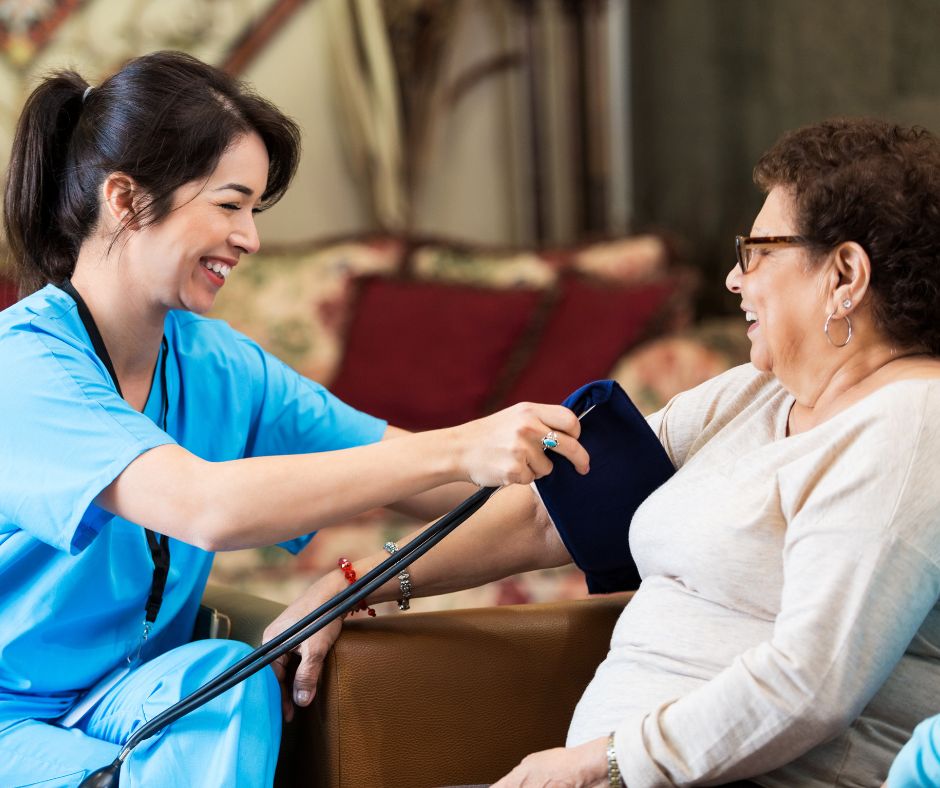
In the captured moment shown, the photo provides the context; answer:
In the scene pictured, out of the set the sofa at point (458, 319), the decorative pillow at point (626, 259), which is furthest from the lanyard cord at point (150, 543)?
the decorative pillow at point (626, 259)

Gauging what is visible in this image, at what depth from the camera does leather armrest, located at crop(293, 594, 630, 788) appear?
1.50 metres

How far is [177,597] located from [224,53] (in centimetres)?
301

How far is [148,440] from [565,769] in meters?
0.59

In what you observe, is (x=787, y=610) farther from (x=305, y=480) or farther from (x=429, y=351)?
(x=429, y=351)

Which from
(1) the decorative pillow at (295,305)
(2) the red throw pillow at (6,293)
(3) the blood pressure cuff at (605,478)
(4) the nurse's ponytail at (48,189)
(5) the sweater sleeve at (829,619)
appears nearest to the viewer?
(5) the sweater sleeve at (829,619)

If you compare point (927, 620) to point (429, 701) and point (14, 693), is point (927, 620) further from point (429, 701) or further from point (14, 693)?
point (14, 693)

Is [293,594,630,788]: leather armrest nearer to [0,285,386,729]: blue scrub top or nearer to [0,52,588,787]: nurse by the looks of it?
[0,52,588,787]: nurse

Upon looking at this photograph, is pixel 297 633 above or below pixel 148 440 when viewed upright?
below

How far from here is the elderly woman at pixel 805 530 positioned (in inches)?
46.1

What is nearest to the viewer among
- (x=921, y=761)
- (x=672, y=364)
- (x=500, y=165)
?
(x=921, y=761)

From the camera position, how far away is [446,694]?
1.53 metres

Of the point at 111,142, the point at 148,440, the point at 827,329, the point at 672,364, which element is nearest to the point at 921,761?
the point at 827,329

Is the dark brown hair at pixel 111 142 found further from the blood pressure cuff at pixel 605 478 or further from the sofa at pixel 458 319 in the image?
the sofa at pixel 458 319

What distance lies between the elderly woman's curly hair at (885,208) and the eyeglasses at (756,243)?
0.04 feet
